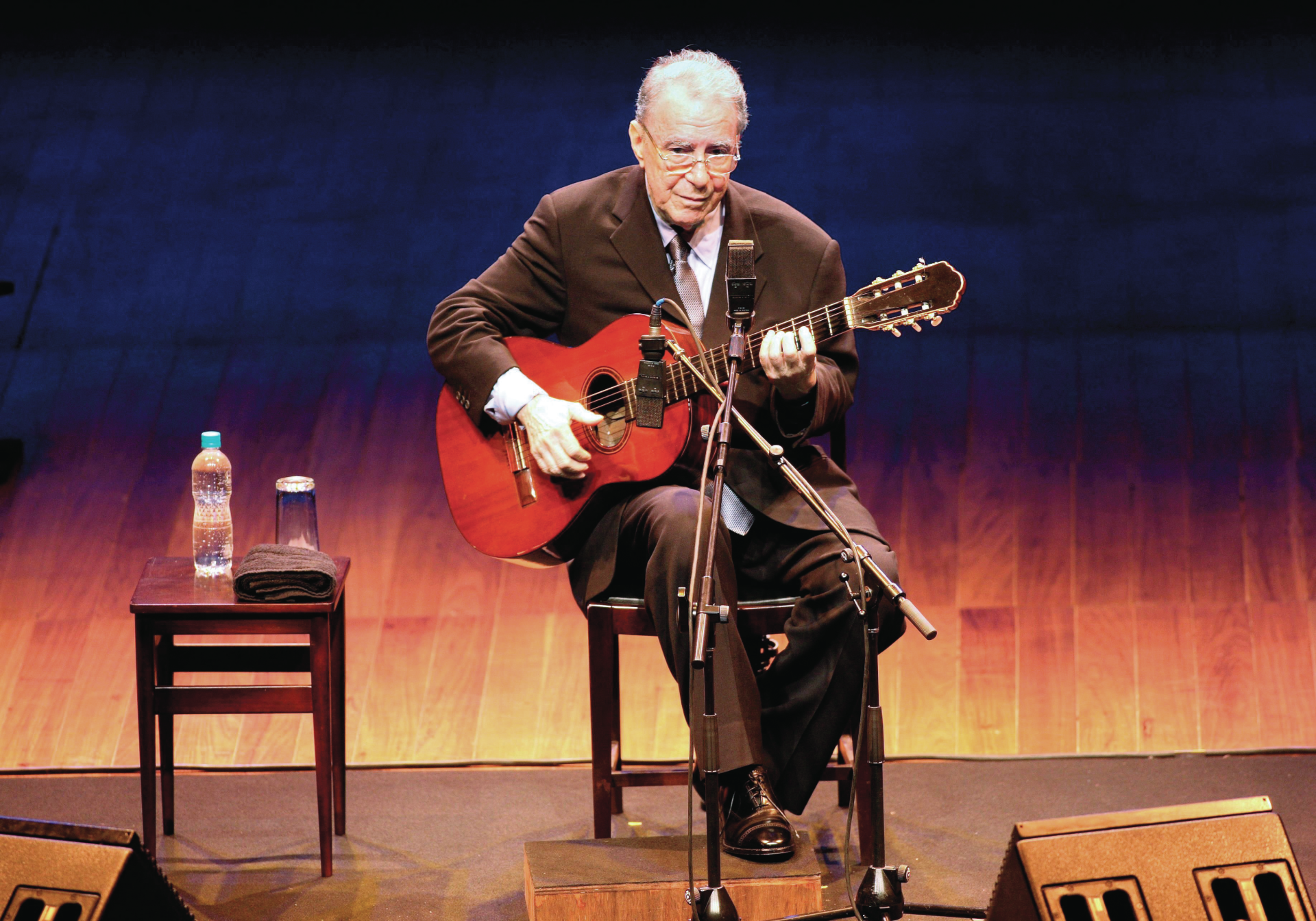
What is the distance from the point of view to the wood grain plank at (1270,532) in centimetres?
→ 402

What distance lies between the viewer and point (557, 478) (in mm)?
3016

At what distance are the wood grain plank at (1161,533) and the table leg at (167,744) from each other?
2.45 m

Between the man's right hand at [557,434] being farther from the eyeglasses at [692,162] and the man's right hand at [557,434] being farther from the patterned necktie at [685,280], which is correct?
the eyeglasses at [692,162]

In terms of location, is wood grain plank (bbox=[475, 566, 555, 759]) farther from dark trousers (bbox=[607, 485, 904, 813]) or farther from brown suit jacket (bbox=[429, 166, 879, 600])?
dark trousers (bbox=[607, 485, 904, 813])

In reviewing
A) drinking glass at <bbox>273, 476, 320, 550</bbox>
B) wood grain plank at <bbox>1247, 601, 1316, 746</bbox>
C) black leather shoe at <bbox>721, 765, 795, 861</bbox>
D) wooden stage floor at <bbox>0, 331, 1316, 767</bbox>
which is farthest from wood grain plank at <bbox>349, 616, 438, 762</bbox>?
wood grain plank at <bbox>1247, 601, 1316, 746</bbox>

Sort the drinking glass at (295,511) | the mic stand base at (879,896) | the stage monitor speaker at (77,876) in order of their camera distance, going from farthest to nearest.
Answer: the drinking glass at (295,511) < the mic stand base at (879,896) < the stage monitor speaker at (77,876)

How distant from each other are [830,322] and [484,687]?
4.86ft

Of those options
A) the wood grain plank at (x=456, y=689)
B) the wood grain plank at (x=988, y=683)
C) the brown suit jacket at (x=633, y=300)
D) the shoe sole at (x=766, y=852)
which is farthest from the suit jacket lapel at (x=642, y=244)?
the wood grain plank at (x=988, y=683)

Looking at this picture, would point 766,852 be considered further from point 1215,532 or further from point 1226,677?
point 1215,532

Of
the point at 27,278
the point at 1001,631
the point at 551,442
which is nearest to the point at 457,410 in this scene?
the point at 551,442

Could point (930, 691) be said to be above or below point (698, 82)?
below

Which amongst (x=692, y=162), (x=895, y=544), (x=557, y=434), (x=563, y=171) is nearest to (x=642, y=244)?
(x=692, y=162)

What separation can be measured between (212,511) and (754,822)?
52.8 inches

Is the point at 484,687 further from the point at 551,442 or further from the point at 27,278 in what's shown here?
the point at 27,278
